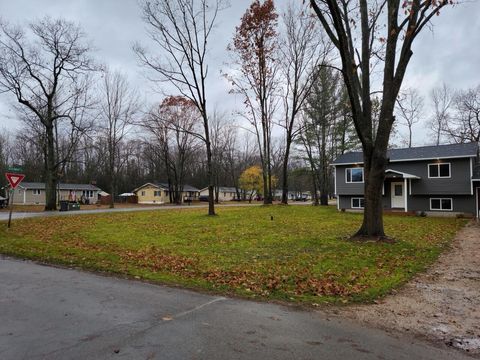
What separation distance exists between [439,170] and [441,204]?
98.8 inches

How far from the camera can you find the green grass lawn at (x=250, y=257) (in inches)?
259

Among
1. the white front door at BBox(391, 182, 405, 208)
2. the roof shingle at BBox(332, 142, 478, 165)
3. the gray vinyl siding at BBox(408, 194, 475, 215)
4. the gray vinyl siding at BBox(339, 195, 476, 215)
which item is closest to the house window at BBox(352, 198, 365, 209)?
the gray vinyl siding at BBox(339, 195, 476, 215)

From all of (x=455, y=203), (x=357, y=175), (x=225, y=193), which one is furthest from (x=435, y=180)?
(x=225, y=193)

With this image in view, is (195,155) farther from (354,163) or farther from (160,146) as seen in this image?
(354,163)

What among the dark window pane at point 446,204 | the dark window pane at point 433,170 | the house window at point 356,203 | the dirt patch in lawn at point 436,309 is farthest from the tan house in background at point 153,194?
the dirt patch in lawn at point 436,309

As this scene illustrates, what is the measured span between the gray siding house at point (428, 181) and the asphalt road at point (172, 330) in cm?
2390

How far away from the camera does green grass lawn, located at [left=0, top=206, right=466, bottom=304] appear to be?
657cm

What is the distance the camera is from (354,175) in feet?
98.4

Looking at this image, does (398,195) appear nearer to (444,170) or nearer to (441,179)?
(441,179)

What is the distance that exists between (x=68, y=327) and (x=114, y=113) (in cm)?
4338

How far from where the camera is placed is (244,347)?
3.83 m

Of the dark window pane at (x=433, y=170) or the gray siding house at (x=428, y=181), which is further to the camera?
→ the dark window pane at (x=433, y=170)

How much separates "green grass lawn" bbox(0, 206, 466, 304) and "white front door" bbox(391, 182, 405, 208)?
45.2ft

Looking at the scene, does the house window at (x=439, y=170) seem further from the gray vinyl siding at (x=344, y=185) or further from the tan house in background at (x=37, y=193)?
the tan house in background at (x=37, y=193)
